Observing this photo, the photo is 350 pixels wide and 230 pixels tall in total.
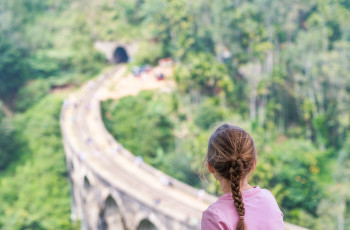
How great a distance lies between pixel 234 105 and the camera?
79.7ft

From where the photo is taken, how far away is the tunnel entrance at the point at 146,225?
1382 cm

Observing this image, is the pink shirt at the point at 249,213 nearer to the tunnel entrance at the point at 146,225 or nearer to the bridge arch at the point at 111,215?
the tunnel entrance at the point at 146,225

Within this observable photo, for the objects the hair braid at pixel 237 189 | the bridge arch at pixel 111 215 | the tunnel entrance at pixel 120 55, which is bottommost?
the bridge arch at pixel 111 215

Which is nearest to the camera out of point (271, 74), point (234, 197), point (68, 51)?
point (234, 197)

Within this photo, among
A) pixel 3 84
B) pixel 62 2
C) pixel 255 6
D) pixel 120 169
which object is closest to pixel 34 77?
pixel 3 84

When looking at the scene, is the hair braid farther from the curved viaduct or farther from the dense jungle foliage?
the dense jungle foliage

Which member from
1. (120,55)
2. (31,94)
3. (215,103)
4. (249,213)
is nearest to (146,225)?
(215,103)

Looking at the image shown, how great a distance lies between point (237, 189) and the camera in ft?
6.15

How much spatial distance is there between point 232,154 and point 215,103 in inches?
785

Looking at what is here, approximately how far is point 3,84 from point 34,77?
2.46 meters

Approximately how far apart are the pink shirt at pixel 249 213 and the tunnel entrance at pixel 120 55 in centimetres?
3368

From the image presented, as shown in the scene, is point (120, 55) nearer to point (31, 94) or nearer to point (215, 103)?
point (31, 94)

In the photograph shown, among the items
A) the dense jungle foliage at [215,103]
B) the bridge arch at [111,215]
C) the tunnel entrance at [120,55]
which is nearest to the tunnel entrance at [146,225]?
the bridge arch at [111,215]

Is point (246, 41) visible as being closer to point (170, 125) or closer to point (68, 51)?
point (170, 125)
